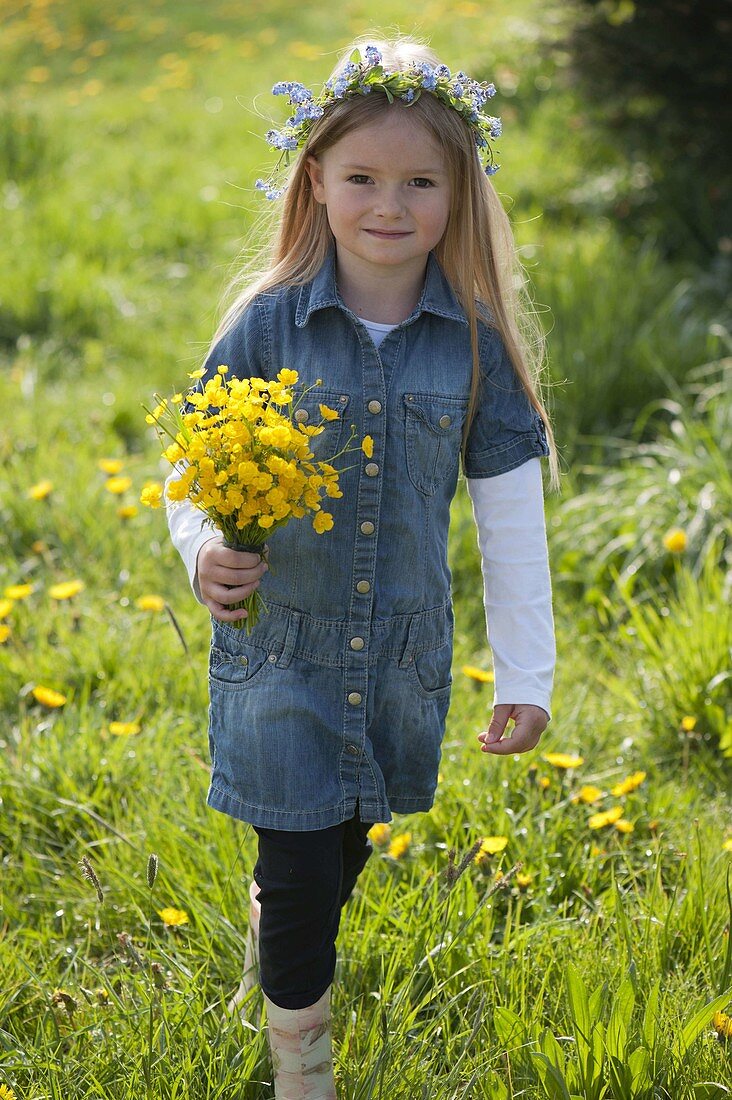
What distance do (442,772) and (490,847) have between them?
0.33 metres

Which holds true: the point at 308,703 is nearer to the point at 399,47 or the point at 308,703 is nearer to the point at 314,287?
the point at 314,287

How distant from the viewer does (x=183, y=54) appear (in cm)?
938

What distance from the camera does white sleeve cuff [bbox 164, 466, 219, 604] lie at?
1747 mm

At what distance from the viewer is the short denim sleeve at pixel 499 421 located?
6.22ft

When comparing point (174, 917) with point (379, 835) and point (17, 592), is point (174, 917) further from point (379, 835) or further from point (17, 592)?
point (17, 592)

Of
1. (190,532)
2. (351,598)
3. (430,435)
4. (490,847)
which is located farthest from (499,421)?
(490,847)

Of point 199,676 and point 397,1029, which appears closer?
point 397,1029

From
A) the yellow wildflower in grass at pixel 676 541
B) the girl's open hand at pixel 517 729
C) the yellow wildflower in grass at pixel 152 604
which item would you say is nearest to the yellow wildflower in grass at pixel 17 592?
the yellow wildflower in grass at pixel 152 604

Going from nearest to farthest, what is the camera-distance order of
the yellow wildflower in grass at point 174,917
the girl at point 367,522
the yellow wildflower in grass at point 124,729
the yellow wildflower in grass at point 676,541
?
the girl at point 367,522
the yellow wildflower in grass at point 174,917
the yellow wildflower in grass at point 124,729
the yellow wildflower in grass at point 676,541

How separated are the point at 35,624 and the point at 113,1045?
142cm

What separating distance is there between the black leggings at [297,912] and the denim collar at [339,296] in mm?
768

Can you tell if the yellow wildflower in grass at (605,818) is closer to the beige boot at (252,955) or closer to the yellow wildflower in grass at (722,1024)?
the yellow wildflower in grass at (722,1024)

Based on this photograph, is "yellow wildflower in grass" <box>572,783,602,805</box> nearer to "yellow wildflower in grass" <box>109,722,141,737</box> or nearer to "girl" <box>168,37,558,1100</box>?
"girl" <box>168,37,558,1100</box>

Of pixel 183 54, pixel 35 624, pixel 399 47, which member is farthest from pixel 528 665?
pixel 183 54
